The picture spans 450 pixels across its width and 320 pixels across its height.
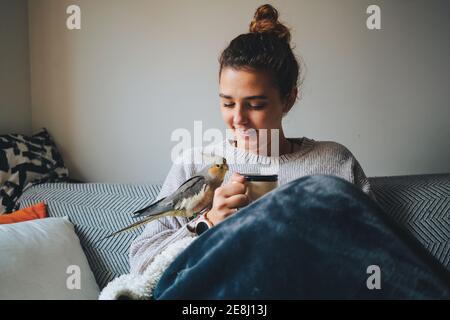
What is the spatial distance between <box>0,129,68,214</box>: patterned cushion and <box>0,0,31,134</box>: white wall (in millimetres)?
134

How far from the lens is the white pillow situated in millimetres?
970

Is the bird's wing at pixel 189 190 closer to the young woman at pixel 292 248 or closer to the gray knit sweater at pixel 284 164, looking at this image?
the young woman at pixel 292 248

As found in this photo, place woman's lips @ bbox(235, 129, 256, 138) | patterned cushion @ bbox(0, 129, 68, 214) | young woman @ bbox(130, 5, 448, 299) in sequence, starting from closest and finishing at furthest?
young woman @ bbox(130, 5, 448, 299), woman's lips @ bbox(235, 129, 256, 138), patterned cushion @ bbox(0, 129, 68, 214)

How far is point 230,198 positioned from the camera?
0.78m

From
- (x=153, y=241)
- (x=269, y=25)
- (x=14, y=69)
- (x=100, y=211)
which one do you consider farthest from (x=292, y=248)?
(x=14, y=69)

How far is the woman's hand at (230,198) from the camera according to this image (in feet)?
2.55

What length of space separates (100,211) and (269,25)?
2.52 ft

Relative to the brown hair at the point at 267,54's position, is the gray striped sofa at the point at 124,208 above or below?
below

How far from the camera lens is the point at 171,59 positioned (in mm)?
1576

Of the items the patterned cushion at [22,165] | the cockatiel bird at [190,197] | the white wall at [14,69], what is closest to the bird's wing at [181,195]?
the cockatiel bird at [190,197]

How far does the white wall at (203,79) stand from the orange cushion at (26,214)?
0.40 m

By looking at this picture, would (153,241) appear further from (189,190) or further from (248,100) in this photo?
(248,100)

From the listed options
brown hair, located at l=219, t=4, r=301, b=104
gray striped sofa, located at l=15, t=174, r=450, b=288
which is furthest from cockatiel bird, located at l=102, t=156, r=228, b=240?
gray striped sofa, located at l=15, t=174, r=450, b=288

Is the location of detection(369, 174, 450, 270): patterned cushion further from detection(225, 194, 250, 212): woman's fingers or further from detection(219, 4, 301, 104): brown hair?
detection(225, 194, 250, 212): woman's fingers
